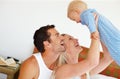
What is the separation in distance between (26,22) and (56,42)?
61.6 inches

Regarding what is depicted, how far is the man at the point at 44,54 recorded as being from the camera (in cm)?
176

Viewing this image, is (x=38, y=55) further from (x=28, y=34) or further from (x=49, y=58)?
(x=28, y=34)

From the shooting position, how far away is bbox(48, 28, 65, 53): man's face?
5.74 feet

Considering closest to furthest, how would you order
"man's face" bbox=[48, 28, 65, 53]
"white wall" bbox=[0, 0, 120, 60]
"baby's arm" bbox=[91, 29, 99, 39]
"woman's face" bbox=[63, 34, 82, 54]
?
"baby's arm" bbox=[91, 29, 99, 39] < "woman's face" bbox=[63, 34, 82, 54] < "man's face" bbox=[48, 28, 65, 53] < "white wall" bbox=[0, 0, 120, 60]

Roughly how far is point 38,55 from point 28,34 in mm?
1435

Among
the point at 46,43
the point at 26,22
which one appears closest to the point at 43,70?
the point at 46,43

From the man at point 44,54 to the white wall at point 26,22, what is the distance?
121cm

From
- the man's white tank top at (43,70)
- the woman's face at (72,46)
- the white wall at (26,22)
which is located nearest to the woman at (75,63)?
the woman's face at (72,46)

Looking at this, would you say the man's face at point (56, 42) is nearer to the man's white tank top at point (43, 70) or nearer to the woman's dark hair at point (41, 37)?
the woman's dark hair at point (41, 37)

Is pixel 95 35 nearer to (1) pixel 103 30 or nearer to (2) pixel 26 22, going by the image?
(1) pixel 103 30

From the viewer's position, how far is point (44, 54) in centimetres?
185

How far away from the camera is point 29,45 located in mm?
3256

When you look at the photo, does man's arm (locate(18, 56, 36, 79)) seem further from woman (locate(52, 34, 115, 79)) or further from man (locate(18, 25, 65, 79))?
woman (locate(52, 34, 115, 79))

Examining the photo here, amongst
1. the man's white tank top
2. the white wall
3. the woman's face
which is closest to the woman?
the woman's face
